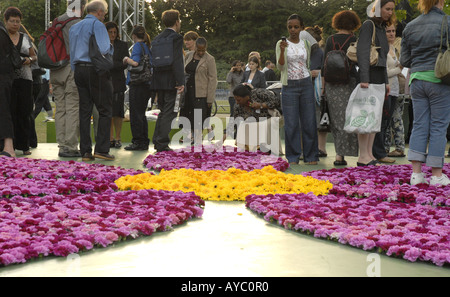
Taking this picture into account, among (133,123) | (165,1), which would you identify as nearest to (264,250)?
(133,123)

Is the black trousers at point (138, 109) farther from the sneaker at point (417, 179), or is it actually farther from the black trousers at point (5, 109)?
the sneaker at point (417, 179)

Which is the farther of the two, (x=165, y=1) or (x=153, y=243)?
(x=165, y=1)

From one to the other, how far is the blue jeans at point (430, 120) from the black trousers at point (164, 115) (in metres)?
4.24

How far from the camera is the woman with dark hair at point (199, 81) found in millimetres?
11453

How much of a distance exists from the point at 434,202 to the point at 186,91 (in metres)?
7.03

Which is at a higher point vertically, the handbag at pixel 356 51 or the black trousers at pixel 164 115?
the handbag at pixel 356 51

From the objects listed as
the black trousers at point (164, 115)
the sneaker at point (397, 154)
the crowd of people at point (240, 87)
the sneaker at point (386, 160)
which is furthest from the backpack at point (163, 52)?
the sneaker at point (397, 154)

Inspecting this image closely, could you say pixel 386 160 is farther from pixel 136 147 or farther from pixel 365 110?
Result: pixel 136 147

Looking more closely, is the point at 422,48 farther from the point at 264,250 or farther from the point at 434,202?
the point at 264,250

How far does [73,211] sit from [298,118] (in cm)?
460

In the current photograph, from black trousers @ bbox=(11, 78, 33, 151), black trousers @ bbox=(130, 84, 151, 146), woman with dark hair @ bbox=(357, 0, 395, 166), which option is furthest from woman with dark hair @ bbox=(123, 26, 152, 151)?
woman with dark hair @ bbox=(357, 0, 395, 166)

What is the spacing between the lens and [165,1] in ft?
174

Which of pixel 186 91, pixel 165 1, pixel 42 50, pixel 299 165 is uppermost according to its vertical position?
pixel 165 1

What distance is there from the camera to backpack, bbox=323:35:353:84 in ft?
26.6
